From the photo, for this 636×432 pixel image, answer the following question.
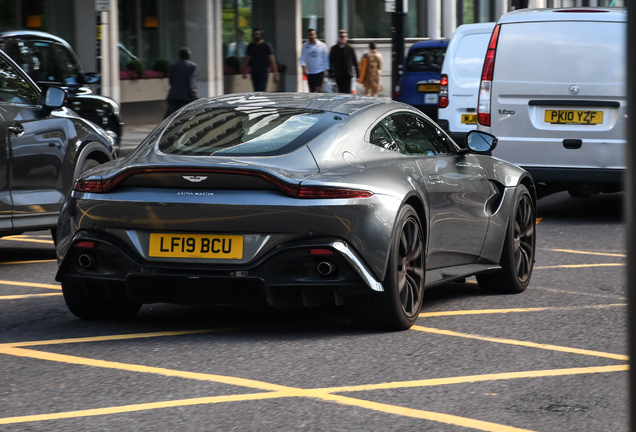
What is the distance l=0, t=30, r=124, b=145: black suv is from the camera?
46.0 ft

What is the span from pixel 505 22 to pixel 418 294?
6242 mm

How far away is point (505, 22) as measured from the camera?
1212 cm

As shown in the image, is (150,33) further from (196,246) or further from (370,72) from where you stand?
(196,246)

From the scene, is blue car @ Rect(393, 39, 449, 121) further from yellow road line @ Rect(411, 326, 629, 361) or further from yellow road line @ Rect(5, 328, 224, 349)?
yellow road line @ Rect(5, 328, 224, 349)

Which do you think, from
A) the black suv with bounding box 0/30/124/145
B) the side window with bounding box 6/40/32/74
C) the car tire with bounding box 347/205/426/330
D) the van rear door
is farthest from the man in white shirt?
the car tire with bounding box 347/205/426/330

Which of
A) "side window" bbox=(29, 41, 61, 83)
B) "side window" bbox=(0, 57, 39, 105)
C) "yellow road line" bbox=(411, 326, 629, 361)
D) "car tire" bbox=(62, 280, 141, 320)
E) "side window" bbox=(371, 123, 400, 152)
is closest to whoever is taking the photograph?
"yellow road line" bbox=(411, 326, 629, 361)

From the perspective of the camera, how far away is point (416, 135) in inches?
282

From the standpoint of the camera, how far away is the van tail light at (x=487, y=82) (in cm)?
1207

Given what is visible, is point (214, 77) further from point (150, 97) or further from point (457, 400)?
point (457, 400)

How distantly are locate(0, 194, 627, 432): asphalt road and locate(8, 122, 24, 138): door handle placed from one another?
135 centimetres

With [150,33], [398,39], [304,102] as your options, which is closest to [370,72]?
[150,33]

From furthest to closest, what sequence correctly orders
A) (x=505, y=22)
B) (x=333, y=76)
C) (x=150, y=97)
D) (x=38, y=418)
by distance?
(x=150, y=97) → (x=333, y=76) → (x=505, y=22) → (x=38, y=418)

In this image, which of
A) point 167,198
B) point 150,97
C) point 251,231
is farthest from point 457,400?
point 150,97

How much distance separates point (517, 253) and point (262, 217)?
2574mm
